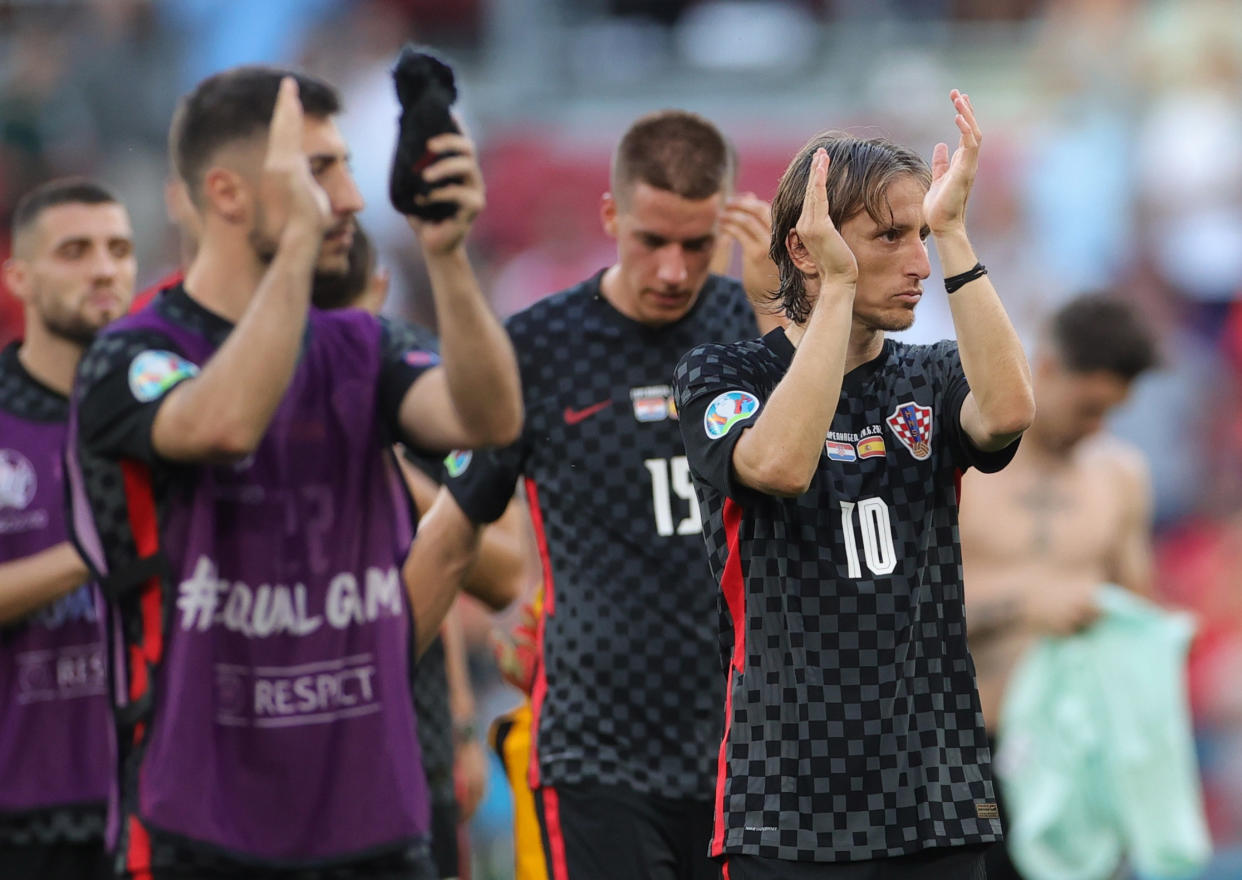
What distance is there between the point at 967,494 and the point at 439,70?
4390mm

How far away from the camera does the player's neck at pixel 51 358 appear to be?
6176 millimetres

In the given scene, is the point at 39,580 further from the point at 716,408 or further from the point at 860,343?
the point at 860,343

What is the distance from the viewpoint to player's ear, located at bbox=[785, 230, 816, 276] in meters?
4.04

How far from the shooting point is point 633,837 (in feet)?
16.8

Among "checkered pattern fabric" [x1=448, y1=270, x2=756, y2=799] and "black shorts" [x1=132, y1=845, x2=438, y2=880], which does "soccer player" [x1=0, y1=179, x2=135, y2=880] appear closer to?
"checkered pattern fabric" [x1=448, y1=270, x2=756, y2=799]

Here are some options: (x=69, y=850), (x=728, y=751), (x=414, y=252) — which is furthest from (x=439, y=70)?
(x=414, y=252)

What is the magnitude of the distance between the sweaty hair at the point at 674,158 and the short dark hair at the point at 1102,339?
2.30 meters

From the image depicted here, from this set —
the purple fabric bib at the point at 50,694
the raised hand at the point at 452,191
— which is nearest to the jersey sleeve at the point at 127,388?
the raised hand at the point at 452,191

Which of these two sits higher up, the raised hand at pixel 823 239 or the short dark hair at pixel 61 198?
the short dark hair at pixel 61 198

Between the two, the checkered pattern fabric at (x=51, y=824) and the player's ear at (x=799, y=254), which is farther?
the checkered pattern fabric at (x=51, y=824)

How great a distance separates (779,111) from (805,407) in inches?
399

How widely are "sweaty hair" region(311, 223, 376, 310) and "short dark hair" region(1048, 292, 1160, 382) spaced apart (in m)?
2.75

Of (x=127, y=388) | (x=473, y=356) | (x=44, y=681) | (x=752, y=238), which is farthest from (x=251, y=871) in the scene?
(x=752, y=238)

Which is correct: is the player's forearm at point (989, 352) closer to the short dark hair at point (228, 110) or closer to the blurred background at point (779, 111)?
the short dark hair at point (228, 110)
